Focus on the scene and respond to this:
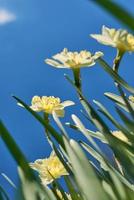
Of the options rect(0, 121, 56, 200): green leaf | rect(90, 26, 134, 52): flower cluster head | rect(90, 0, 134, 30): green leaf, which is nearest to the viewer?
rect(90, 0, 134, 30): green leaf

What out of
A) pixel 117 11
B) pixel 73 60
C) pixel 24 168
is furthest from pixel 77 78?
pixel 117 11

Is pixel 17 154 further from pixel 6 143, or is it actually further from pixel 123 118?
pixel 123 118

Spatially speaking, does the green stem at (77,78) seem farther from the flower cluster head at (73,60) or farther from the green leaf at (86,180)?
the green leaf at (86,180)

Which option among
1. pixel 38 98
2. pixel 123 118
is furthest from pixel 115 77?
pixel 38 98

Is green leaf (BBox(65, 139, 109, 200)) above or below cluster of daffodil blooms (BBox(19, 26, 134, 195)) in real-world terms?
below

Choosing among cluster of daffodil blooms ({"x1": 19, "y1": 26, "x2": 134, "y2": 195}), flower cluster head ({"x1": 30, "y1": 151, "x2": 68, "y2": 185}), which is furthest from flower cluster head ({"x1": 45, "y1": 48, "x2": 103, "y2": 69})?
flower cluster head ({"x1": 30, "y1": 151, "x2": 68, "y2": 185})

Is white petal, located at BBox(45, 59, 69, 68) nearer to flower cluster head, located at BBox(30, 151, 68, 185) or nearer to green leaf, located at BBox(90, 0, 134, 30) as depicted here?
flower cluster head, located at BBox(30, 151, 68, 185)

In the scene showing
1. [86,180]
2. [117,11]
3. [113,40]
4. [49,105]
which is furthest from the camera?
[49,105]

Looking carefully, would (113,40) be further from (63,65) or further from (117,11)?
(117,11)
